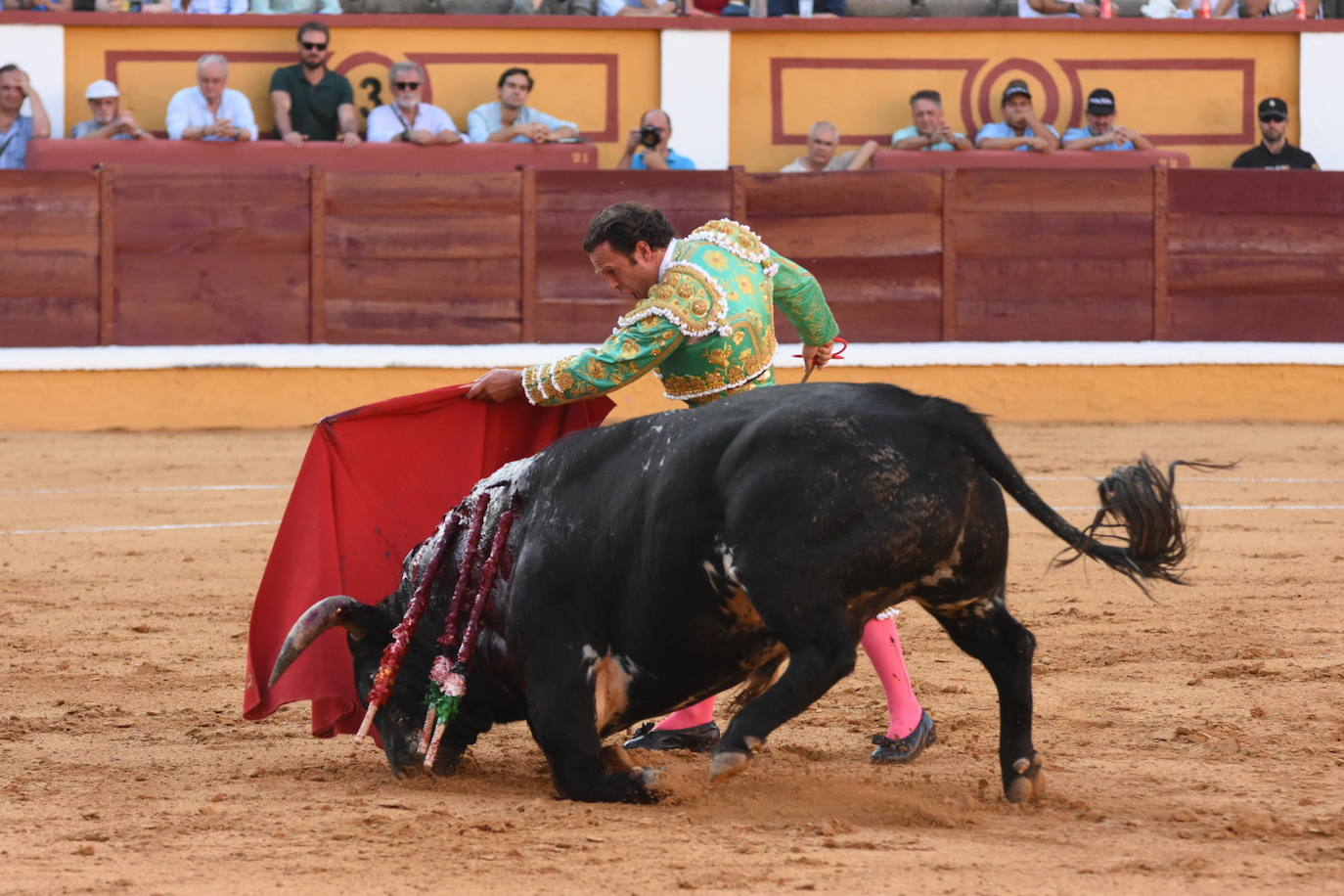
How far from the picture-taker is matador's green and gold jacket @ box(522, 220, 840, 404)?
315 cm

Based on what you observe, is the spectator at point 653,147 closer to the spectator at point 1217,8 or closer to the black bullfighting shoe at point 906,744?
the spectator at point 1217,8

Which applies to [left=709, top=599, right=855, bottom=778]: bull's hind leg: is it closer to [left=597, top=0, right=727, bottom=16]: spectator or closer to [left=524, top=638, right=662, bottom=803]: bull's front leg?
[left=524, top=638, right=662, bottom=803]: bull's front leg

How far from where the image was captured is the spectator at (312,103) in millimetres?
9383

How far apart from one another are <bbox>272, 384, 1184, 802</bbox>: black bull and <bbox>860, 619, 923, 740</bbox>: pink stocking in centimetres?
36

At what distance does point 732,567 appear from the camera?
2713mm

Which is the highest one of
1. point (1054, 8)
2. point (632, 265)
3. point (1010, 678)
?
point (1054, 8)

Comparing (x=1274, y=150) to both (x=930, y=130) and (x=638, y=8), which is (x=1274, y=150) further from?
(x=638, y=8)

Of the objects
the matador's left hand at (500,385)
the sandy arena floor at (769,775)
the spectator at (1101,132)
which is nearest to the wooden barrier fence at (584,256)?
the spectator at (1101,132)

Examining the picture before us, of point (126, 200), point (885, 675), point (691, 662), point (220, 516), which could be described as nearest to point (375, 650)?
point (691, 662)

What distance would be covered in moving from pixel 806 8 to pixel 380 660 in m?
7.61

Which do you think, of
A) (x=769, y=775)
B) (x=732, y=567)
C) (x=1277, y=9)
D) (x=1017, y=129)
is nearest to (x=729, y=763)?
(x=732, y=567)

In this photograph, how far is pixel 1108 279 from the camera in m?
9.77

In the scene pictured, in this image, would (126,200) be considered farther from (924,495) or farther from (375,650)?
(924,495)

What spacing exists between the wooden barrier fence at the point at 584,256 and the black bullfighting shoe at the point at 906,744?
6222mm
